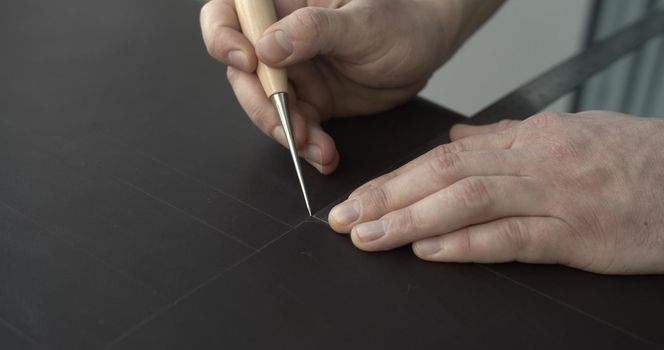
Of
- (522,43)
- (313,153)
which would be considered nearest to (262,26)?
(313,153)

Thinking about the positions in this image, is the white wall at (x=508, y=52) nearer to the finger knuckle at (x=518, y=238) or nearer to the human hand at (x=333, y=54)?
the human hand at (x=333, y=54)

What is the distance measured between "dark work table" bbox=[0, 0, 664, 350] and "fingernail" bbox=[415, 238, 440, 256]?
16mm

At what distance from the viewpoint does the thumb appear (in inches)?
34.9

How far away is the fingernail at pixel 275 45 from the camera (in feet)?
2.91

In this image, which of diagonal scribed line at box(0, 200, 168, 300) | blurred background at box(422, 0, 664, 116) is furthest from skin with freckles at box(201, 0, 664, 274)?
blurred background at box(422, 0, 664, 116)

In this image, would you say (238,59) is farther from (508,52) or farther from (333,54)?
(508,52)

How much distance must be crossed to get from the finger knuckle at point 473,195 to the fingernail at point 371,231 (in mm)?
→ 83

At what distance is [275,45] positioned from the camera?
2.92ft

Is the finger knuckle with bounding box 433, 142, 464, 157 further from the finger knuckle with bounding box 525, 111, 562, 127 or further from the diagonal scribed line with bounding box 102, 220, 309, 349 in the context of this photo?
the diagonal scribed line with bounding box 102, 220, 309, 349

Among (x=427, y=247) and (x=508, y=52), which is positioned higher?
(x=427, y=247)

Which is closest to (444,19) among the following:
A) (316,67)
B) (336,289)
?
(316,67)

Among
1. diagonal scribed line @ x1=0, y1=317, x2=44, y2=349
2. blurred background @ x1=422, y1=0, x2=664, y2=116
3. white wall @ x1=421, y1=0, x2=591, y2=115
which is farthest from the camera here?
white wall @ x1=421, y1=0, x2=591, y2=115

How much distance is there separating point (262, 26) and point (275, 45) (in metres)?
0.06

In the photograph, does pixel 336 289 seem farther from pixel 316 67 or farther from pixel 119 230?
pixel 316 67
